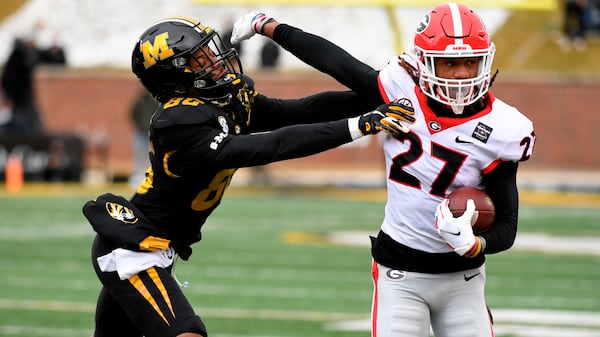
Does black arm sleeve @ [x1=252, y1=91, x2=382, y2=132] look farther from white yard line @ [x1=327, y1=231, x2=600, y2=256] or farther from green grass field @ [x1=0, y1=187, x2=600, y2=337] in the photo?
white yard line @ [x1=327, y1=231, x2=600, y2=256]

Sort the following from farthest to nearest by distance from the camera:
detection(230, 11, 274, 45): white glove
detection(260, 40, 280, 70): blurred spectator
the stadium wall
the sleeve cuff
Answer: detection(260, 40, 280, 70): blurred spectator < the stadium wall < detection(230, 11, 274, 45): white glove < the sleeve cuff

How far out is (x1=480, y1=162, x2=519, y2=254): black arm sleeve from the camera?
476 centimetres

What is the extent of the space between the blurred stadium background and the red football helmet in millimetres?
3469

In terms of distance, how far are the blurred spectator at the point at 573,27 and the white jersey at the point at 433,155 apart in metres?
21.0

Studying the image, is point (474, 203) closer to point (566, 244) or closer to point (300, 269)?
point (300, 269)

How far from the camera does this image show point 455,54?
4.66 meters

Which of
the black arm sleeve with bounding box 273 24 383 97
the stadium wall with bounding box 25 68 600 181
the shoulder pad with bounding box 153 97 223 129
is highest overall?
the black arm sleeve with bounding box 273 24 383 97

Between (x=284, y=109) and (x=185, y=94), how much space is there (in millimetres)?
521

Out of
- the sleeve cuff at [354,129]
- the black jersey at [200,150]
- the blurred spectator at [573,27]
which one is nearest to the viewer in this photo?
the sleeve cuff at [354,129]

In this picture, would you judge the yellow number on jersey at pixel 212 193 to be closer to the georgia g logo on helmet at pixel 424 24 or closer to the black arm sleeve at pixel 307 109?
the black arm sleeve at pixel 307 109

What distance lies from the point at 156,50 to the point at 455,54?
122 cm

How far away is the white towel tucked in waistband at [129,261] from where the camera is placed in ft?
16.9

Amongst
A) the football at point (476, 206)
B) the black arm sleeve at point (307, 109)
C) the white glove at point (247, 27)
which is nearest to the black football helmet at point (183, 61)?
the white glove at point (247, 27)

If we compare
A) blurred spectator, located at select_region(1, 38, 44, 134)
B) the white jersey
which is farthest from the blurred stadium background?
the white jersey
